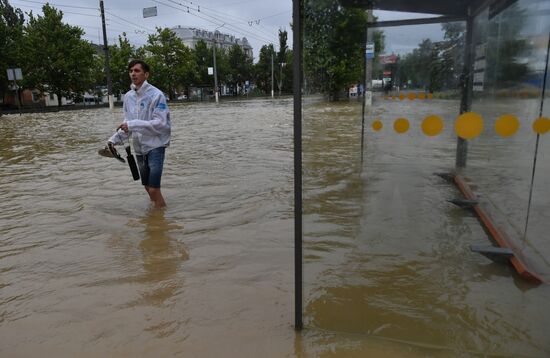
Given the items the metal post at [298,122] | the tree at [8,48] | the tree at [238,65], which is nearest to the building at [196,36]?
the tree at [238,65]

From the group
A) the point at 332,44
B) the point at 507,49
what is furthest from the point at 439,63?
the point at 332,44

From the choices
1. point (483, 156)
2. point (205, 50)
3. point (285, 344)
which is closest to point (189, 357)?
point (285, 344)

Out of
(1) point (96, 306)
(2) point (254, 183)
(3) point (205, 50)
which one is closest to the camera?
(1) point (96, 306)

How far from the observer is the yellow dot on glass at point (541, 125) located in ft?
10.2

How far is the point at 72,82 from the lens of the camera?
41.2 meters

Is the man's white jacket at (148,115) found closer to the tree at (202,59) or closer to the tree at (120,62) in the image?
the tree at (120,62)

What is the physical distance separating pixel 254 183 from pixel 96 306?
3.99 metres

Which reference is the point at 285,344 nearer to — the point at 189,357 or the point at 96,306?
the point at 189,357

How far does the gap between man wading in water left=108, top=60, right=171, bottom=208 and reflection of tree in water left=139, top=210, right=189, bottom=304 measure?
0.61 meters

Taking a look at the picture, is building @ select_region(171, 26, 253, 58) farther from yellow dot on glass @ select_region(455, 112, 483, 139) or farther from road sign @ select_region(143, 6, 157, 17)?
yellow dot on glass @ select_region(455, 112, 483, 139)

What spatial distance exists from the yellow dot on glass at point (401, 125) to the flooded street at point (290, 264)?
10 cm

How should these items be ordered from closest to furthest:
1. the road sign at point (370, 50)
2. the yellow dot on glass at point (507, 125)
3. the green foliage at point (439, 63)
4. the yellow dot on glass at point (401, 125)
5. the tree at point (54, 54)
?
the yellow dot on glass at point (507, 125) < the yellow dot on glass at point (401, 125) < the green foliage at point (439, 63) < the road sign at point (370, 50) < the tree at point (54, 54)

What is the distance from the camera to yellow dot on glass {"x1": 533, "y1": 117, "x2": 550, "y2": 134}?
3118 millimetres

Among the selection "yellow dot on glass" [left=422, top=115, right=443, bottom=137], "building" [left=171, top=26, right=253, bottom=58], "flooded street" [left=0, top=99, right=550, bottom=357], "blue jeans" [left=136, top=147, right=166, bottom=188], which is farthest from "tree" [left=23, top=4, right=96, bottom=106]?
"building" [left=171, top=26, right=253, bottom=58]
